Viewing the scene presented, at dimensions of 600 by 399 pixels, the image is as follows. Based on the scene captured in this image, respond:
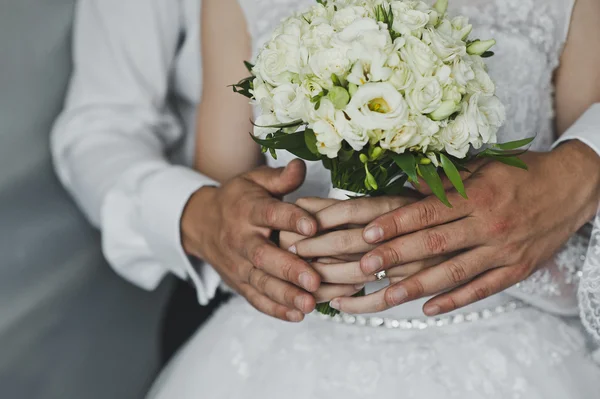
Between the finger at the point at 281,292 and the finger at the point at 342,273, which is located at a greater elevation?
the finger at the point at 342,273

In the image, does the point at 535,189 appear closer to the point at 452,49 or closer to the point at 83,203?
the point at 452,49

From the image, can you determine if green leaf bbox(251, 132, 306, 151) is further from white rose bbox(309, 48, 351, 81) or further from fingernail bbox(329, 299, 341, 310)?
fingernail bbox(329, 299, 341, 310)

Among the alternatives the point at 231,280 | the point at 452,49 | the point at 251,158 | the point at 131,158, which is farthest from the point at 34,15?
the point at 452,49

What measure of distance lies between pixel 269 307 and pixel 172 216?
0.30 meters

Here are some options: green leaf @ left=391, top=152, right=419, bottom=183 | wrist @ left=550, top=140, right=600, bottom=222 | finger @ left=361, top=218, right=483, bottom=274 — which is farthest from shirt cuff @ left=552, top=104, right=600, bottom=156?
green leaf @ left=391, top=152, right=419, bottom=183

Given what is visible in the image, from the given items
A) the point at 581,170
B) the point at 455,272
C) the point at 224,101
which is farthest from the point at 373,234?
the point at 224,101

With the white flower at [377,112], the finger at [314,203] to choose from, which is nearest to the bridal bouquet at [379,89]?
the white flower at [377,112]

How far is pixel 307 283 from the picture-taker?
97 centimetres

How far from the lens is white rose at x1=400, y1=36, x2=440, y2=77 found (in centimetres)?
82

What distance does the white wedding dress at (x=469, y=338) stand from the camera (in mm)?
1051

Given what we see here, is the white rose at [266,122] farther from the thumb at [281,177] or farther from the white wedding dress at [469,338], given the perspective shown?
the white wedding dress at [469,338]

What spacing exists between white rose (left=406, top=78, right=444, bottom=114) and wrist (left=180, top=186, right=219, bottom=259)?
1.55ft

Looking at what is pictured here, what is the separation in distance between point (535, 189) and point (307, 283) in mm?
372

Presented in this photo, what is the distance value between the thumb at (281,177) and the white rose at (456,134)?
0.29 m
